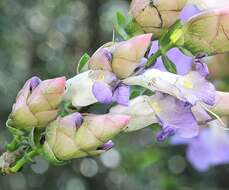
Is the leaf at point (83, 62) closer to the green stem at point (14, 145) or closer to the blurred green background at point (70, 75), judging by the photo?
the green stem at point (14, 145)

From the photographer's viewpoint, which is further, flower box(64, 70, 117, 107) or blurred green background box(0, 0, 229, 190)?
blurred green background box(0, 0, 229, 190)

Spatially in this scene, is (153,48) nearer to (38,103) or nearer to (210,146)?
(38,103)

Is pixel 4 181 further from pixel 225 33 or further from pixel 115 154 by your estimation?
pixel 225 33

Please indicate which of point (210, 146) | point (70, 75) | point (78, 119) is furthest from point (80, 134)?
point (70, 75)

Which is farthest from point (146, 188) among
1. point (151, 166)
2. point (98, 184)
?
point (98, 184)

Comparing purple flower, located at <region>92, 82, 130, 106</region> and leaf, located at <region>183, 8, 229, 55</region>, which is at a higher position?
leaf, located at <region>183, 8, 229, 55</region>

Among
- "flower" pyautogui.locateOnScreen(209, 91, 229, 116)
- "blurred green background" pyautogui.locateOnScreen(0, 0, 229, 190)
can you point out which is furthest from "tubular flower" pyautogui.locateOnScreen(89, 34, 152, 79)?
"blurred green background" pyautogui.locateOnScreen(0, 0, 229, 190)

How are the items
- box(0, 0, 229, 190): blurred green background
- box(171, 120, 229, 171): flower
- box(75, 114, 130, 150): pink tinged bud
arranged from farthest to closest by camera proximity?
1. box(0, 0, 229, 190): blurred green background
2. box(171, 120, 229, 171): flower
3. box(75, 114, 130, 150): pink tinged bud

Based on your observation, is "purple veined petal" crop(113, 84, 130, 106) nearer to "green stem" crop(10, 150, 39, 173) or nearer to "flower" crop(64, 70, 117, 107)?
"flower" crop(64, 70, 117, 107)

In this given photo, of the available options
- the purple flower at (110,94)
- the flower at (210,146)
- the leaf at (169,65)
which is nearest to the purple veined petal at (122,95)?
the purple flower at (110,94)
